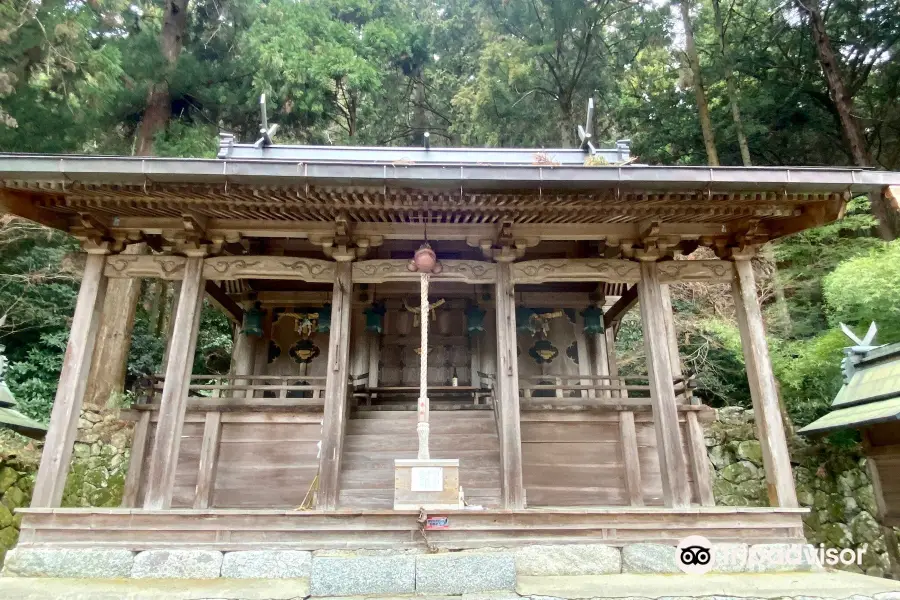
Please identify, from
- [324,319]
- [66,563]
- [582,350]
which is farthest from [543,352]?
[66,563]

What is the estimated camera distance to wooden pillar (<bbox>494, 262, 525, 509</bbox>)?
239 inches

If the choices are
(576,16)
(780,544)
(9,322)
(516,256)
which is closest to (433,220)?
(516,256)

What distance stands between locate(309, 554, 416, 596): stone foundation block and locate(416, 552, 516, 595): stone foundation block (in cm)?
12

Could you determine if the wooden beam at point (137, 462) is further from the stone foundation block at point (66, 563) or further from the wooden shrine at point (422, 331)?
the stone foundation block at point (66, 563)

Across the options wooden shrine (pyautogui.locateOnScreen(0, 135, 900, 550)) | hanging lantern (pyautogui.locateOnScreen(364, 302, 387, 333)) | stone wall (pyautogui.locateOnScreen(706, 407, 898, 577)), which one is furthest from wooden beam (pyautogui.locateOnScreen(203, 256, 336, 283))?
stone wall (pyautogui.locateOnScreen(706, 407, 898, 577))

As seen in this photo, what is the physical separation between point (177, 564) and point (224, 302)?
515 centimetres

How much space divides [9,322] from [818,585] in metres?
16.9

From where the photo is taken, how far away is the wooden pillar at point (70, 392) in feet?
18.7

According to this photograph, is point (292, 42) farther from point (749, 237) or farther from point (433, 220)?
point (749, 237)

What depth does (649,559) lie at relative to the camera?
540 centimetres

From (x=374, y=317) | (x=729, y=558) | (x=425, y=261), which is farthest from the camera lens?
(x=374, y=317)

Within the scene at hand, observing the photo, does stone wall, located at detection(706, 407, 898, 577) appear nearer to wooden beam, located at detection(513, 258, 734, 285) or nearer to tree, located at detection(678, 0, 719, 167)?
wooden beam, located at detection(513, 258, 734, 285)

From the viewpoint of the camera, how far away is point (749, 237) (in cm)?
681

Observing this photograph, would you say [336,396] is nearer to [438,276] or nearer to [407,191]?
[438,276]
